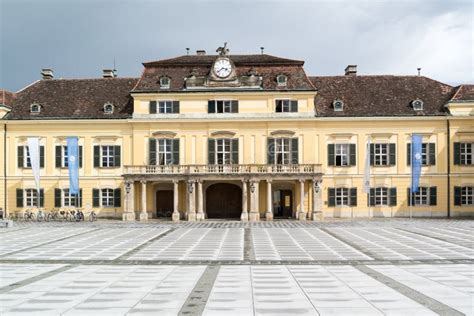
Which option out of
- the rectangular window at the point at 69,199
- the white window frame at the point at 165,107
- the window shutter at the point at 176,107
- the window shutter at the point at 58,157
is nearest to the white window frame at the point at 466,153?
the window shutter at the point at 176,107

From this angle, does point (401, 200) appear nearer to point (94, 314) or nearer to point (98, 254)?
point (98, 254)

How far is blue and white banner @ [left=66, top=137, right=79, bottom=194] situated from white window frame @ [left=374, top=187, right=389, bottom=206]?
23.9 m

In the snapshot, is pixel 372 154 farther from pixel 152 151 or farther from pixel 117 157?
pixel 117 157

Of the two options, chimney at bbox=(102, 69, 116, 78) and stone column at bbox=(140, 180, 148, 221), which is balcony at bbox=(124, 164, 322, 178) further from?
chimney at bbox=(102, 69, 116, 78)

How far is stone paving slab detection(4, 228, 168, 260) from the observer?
2327 centimetres

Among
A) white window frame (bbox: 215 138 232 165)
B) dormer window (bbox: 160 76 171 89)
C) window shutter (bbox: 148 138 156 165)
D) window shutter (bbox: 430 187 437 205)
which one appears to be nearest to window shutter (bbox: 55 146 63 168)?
window shutter (bbox: 148 138 156 165)

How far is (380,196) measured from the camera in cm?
4972

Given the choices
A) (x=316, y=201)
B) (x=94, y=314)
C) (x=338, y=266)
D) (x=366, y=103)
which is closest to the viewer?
(x=94, y=314)

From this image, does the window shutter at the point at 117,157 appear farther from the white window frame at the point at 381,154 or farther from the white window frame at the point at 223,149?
the white window frame at the point at 381,154

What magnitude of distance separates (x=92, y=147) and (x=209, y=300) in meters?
38.5

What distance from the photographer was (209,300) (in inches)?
555

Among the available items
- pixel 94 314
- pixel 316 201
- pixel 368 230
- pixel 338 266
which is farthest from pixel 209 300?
pixel 316 201

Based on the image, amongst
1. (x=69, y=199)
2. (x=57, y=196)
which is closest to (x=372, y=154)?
(x=69, y=199)

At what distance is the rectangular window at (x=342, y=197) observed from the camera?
1954 inches
